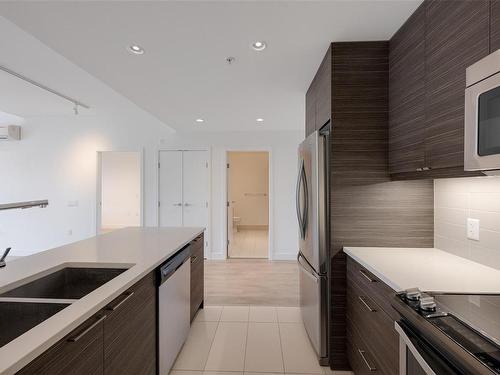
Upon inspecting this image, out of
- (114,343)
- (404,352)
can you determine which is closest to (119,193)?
(114,343)

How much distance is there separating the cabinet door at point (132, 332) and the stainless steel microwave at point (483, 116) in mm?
1616

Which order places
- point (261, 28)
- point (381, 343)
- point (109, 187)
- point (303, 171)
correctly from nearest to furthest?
point (381, 343) → point (261, 28) → point (303, 171) → point (109, 187)

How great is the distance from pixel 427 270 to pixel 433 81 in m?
1.00

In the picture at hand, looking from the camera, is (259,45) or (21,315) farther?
(259,45)

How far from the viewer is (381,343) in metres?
1.42

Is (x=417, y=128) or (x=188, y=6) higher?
(x=188, y=6)

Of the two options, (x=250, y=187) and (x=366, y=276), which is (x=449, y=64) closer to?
(x=366, y=276)

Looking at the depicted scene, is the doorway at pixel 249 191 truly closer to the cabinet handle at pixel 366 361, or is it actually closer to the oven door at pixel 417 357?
the cabinet handle at pixel 366 361

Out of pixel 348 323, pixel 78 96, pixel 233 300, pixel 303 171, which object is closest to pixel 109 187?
pixel 78 96

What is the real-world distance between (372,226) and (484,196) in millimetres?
659

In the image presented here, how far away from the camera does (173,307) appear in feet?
6.67

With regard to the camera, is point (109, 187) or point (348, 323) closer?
point (348, 323)

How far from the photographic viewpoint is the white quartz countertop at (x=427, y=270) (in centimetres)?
124

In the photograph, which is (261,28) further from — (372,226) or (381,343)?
(381,343)
